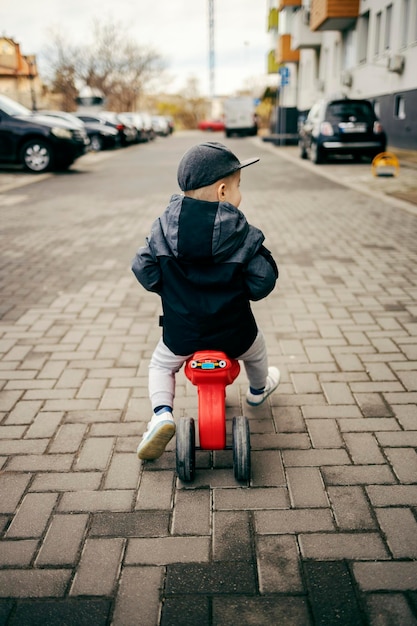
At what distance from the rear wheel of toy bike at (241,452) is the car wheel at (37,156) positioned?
13.6 metres

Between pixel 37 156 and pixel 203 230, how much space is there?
13.9 m

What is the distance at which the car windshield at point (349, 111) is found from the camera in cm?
1605

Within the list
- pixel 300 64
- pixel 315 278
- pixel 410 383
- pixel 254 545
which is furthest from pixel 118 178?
pixel 300 64

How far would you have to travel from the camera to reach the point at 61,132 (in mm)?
14438

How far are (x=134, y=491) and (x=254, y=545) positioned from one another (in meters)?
0.62

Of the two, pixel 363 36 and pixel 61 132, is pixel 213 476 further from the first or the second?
pixel 363 36

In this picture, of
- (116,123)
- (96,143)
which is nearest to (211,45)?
(116,123)

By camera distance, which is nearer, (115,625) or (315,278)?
(115,625)

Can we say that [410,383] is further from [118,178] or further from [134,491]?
[118,178]

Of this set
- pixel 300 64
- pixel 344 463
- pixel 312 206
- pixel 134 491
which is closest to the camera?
pixel 134 491

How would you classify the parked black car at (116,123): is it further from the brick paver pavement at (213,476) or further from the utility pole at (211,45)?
the utility pole at (211,45)

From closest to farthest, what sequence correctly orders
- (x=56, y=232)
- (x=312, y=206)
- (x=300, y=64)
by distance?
(x=56, y=232), (x=312, y=206), (x=300, y=64)

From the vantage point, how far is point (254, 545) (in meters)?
2.21

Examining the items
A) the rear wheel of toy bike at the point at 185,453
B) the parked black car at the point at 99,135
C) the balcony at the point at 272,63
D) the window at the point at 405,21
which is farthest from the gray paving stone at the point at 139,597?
the balcony at the point at 272,63
